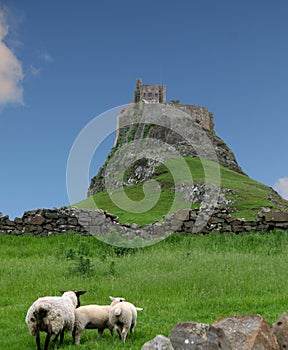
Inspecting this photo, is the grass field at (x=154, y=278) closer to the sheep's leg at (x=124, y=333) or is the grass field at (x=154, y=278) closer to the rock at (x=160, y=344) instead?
the sheep's leg at (x=124, y=333)

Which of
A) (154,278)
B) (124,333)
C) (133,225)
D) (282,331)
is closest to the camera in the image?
(282,331)

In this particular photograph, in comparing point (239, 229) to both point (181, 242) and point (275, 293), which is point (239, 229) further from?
point (275, 293)

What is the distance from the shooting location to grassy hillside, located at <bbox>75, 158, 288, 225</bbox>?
5037cm

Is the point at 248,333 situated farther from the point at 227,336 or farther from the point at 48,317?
the point at 48,317

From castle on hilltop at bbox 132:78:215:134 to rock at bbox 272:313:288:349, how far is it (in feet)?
283

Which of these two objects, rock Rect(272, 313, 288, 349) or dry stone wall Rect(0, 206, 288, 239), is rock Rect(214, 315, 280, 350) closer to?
rock Rect(272, 313, 288, 349)

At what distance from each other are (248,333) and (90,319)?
319 centimetres

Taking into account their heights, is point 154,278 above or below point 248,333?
above

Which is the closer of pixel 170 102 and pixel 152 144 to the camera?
pixel 152 144

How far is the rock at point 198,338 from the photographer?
7.11 metres

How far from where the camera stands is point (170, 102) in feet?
324

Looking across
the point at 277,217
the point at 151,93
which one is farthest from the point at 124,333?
the point at 151,93

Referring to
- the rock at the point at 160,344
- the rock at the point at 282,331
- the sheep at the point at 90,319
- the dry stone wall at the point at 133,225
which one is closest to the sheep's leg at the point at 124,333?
the sheep at the point at 90,319

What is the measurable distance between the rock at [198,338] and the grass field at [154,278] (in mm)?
1701
